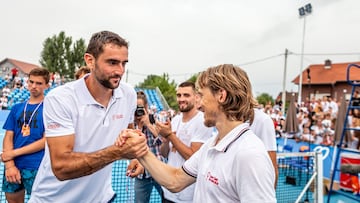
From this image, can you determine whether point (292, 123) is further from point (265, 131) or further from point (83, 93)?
point (83, 93)

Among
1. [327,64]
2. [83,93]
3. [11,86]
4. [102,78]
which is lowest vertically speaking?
[83,93]

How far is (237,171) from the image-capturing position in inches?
59.7

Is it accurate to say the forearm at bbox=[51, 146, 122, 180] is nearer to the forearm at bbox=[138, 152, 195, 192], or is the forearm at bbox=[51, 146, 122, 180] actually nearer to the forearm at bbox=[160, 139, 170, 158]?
the forearm at bbox=[138, 152, 195, 192]

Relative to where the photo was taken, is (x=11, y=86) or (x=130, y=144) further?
(x=11, y=86)

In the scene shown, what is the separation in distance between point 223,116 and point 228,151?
0.24 metres


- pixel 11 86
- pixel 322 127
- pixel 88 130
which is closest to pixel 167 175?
pixel 88 130

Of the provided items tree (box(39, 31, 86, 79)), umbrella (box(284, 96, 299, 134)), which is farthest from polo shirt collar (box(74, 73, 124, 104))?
tree (box(39, 31, 86, 79))

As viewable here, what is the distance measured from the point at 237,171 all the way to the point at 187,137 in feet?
6.69

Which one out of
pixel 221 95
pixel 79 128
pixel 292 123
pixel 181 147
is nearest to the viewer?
pixel 221 95

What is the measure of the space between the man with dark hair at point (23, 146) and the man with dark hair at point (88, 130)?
1.22m

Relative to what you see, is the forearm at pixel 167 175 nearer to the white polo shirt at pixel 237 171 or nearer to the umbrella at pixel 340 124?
the white polo shirt at pixel 237 171

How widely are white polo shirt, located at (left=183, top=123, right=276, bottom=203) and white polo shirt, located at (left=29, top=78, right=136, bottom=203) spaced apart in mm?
805

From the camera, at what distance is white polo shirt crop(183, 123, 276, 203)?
146 cm

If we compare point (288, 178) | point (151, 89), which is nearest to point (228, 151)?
point (288, 178)
